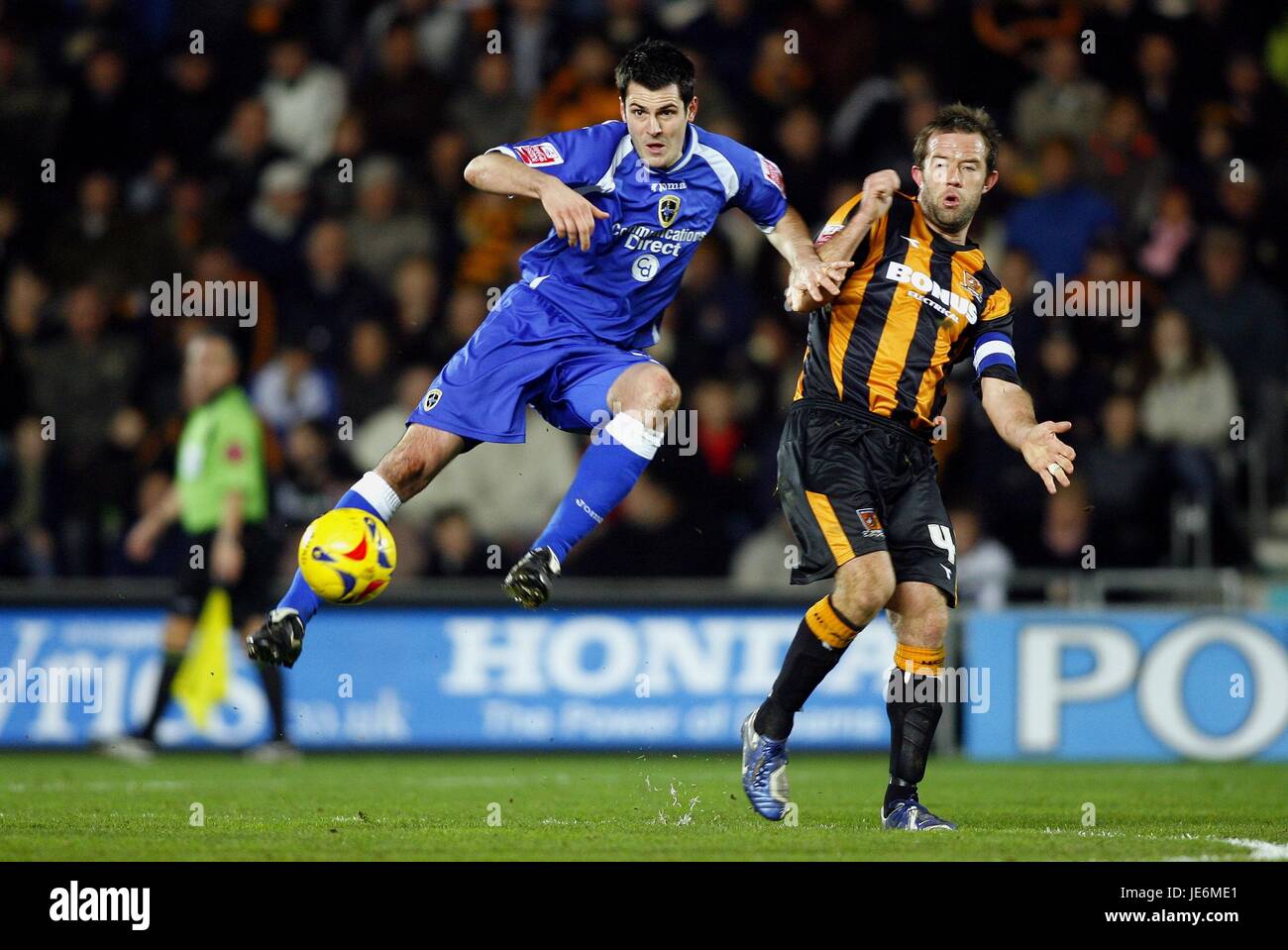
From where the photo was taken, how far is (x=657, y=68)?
7258 mm

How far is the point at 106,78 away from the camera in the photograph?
15.3 metres

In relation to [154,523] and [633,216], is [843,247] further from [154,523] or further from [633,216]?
[154,523]

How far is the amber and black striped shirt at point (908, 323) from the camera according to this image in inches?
283

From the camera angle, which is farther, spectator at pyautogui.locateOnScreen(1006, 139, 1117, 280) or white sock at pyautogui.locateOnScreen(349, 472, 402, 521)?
spectator at pyautogui.locateOnScreen(1006, 139, 1117, 280)

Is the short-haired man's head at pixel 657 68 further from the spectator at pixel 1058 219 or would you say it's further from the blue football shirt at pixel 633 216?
the spectator at pixel 1058 219

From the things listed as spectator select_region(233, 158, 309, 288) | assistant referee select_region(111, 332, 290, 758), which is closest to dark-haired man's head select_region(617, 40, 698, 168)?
assistant referee select_region(111, 332, 290, 758)

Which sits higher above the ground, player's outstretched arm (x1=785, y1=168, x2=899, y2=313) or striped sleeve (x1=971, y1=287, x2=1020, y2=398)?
player's outstretched arm (x1=785, y1=168, x2=899, y2=313)

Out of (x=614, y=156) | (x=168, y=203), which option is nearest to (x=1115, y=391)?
(x=614, y=156)

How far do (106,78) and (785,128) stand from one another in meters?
5.65

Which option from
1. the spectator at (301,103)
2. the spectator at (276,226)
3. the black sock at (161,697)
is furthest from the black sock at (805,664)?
the spectator at (301,103)

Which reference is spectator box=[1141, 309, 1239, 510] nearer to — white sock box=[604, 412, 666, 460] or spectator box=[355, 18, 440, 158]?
spectator box=[355, 18, 440, 158]

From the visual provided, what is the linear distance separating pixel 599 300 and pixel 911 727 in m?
2.14

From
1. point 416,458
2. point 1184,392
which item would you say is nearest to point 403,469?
point 416,458

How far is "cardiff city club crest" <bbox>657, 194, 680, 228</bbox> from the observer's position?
7.53m
